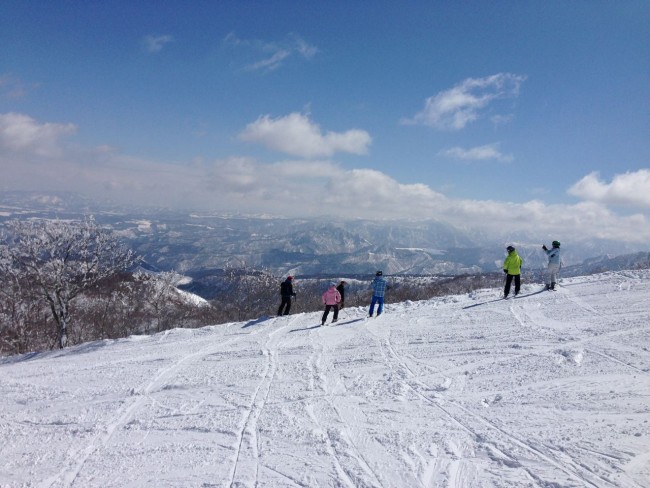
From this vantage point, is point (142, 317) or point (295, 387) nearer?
point (295, 387)

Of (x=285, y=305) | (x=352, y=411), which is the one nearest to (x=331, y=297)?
(x=285, y=305)

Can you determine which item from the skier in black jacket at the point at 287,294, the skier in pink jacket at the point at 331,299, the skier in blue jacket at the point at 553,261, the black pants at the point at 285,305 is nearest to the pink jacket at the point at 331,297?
the skier in pink jacket at the point at 331,299

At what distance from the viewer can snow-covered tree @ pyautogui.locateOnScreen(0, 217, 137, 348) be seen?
25.7 m

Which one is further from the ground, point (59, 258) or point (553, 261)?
point (553, 261)

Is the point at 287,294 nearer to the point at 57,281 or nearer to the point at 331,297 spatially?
the point at 331,297

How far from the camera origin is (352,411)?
654 centimetres

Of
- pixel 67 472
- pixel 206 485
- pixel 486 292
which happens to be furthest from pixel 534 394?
pixel 486 292

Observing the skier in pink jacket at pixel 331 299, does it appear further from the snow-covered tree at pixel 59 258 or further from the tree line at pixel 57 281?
the snow-covered tree at pixel 59 258

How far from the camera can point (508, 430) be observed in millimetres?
5488

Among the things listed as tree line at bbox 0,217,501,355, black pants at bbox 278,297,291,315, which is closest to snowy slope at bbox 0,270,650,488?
black pants at bbox 278,297,291,315

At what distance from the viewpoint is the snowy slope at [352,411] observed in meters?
4.75

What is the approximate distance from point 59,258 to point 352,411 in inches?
1100

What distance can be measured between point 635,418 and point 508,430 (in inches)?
79.2

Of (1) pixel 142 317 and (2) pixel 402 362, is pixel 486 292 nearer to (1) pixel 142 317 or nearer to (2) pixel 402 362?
(2) pixel 402 362
